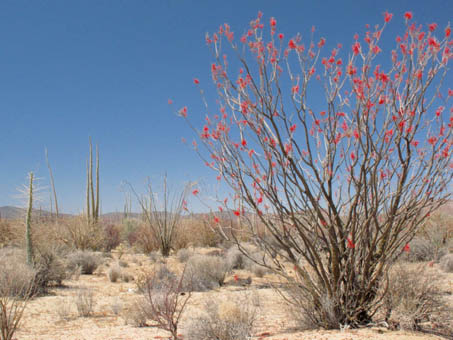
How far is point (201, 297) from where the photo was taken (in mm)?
7984

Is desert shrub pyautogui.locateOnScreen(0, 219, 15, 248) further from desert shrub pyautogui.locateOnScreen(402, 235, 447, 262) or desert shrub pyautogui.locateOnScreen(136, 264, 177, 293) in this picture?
desert shrub pyautogui.locateOnScreen(402, 235, 447, 262)

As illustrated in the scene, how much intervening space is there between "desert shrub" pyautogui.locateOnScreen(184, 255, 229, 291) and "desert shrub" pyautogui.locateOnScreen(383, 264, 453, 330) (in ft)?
16.4

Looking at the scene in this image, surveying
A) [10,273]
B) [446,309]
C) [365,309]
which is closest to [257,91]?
[365,309]

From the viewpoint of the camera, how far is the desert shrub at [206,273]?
8.96m

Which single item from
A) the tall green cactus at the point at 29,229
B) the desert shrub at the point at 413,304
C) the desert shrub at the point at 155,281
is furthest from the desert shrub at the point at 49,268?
the desert shrub at the point at 413,304

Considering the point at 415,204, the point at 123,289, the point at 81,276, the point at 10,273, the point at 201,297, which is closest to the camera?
the point at 415,204

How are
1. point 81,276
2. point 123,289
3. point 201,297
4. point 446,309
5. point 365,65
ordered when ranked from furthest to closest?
point 81,276
point 123,289
point 201,297
point 446,309
point 365,65

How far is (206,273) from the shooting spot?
31.0 ft

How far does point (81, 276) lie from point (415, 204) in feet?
30.7

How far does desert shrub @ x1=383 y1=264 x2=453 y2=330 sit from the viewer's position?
4520 mm

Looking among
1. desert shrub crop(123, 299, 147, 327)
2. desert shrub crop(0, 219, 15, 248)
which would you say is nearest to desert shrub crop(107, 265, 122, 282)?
desert shrub crop(123, 299, 147, 327)

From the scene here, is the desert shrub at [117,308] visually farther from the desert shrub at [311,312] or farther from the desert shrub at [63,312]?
the desert shrub at [311,312]

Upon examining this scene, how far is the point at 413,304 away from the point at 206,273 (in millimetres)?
5643

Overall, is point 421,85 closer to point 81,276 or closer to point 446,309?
point 446,309
